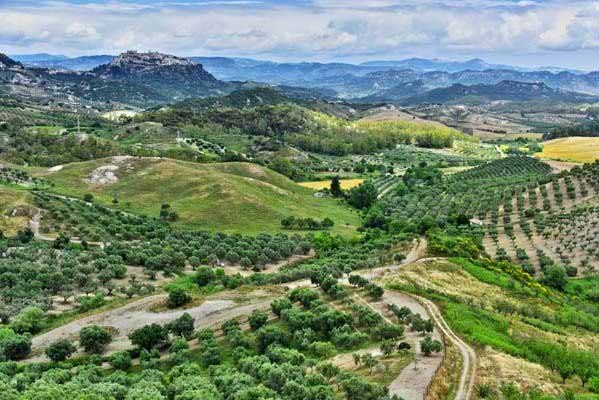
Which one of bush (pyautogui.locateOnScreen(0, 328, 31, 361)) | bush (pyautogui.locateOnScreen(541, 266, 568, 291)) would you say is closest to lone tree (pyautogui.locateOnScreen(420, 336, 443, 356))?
bush (pyautogui.locateOnScreen(0, 328, 31, 361))

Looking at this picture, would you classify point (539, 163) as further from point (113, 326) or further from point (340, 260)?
point (113, 326)

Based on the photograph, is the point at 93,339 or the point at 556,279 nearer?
the point at 93,339

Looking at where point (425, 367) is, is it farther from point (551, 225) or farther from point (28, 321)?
point (551, 225)

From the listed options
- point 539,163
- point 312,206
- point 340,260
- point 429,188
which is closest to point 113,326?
point 340,260

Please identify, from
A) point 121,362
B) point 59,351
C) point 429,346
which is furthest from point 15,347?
point 429,346

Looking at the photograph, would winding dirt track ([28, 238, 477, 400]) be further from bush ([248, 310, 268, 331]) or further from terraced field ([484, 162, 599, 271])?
terraced field ([484, 162, 599, 271])

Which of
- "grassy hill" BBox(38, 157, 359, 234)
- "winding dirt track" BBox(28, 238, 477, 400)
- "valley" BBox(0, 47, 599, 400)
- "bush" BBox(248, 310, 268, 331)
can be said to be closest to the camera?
"valley" BBox(0, 47, 599, 400)
